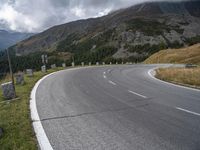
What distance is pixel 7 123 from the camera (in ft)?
25.0

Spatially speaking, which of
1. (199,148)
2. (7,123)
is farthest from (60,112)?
(199,148)

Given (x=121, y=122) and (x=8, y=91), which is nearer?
(x=121, y=122)

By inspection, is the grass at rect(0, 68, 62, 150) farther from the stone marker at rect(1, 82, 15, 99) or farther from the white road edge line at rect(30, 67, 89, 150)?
the stone marker at rect(1, 82, 15, 99)

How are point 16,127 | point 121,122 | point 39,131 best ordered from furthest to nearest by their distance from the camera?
point 121,122 < point 16,127 < point 39,131

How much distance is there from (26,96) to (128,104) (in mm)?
4732

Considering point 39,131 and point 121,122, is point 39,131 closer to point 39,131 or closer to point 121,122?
point 39,131

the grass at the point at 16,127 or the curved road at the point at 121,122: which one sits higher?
the grass at the point at 16,127

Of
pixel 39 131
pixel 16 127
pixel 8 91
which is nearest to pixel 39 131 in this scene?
pixel 39 131

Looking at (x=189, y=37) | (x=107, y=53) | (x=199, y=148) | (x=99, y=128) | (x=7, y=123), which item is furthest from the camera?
(x=189, y=37)

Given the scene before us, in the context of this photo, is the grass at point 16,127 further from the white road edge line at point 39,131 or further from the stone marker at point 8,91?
the stone marker at point 8,91

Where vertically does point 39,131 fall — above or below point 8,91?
below

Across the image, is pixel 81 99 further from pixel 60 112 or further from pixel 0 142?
pixel 0 142

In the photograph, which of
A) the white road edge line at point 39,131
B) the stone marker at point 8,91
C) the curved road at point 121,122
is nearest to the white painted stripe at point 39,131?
the white road edge line at point 39,131

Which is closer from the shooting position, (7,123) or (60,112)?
(7,123)
